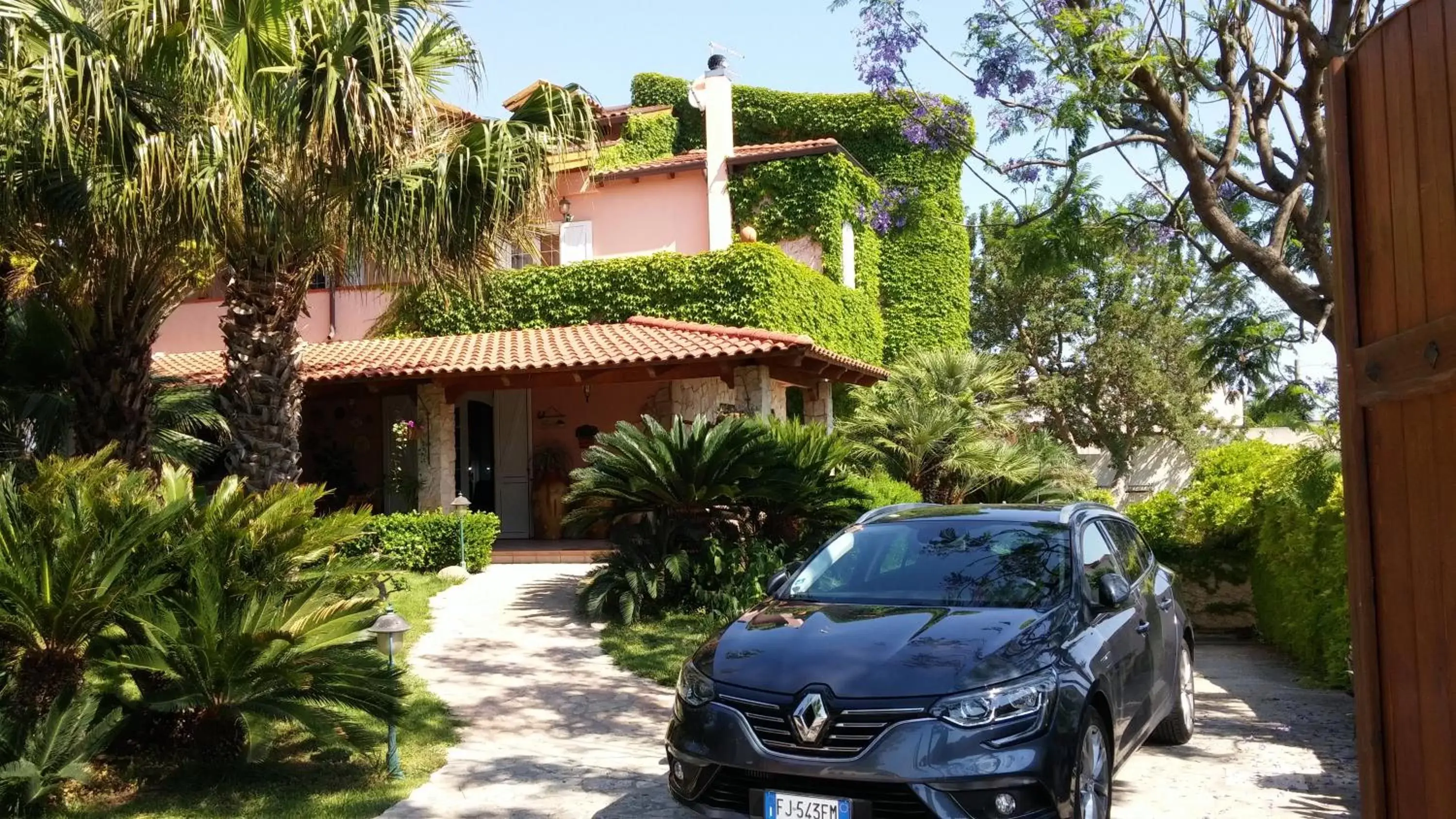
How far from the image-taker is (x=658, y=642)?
10.6 meters

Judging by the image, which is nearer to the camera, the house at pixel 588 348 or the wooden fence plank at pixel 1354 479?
the wooden fence plank at pixel 1354 479

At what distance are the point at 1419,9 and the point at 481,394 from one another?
687 inches

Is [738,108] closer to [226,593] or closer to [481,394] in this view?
[481,394]

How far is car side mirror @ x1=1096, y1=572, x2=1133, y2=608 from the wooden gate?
2.40 meters

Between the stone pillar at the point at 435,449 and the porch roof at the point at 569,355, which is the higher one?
the porch roof at the point at 569,355

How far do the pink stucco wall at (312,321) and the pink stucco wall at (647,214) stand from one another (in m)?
4.31

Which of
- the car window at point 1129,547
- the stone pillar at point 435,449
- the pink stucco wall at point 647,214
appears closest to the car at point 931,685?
the car window at point 1129,547

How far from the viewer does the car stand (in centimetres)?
446

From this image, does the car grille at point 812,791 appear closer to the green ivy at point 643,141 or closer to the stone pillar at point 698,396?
the stone pillar at point 698,396

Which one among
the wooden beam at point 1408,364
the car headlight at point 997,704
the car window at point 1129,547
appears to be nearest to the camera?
the wooden beam at point 1408,364

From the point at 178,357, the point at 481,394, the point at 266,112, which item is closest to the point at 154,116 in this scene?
the point at 266,112

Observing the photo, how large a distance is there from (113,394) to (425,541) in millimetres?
5048

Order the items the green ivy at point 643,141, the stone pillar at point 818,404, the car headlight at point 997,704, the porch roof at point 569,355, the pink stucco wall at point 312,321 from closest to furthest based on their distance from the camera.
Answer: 1. the car headlight at point 997,704
2. the porch roof at point 569,355
3. the stone pillar at point 818,404
4. the pink stucco wall at point 312,321
5. the green ivy at point 643,141

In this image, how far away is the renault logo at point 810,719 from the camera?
4609 mm
